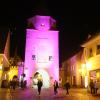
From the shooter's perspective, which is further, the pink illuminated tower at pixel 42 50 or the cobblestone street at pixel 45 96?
the pink illuminated tower at pixel 42 50

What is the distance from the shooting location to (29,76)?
59781 mm

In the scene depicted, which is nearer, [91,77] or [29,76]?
[91,77]

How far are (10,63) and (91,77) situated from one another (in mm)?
34779

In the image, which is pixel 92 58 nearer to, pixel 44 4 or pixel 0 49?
pixel 0 49

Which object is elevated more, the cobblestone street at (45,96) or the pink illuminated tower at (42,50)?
the pink illuminated tower at (42,50)

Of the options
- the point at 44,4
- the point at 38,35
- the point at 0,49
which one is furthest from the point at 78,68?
the point at 0,49

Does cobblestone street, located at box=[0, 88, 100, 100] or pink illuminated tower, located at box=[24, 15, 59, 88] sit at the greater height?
pink illuminated tower, located at box=[24, 15, 59, 88]

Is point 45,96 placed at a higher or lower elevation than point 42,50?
lower

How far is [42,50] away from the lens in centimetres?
6244

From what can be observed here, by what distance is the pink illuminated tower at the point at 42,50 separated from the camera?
61.0 metres

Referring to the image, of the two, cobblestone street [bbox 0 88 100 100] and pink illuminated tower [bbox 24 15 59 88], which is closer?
cobblestone street [bbox 0 88 100 100]

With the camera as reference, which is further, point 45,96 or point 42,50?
point 42,50

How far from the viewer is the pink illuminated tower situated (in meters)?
61.0

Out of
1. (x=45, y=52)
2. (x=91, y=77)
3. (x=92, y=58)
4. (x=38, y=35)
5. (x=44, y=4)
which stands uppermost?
(x=44, y=4)
